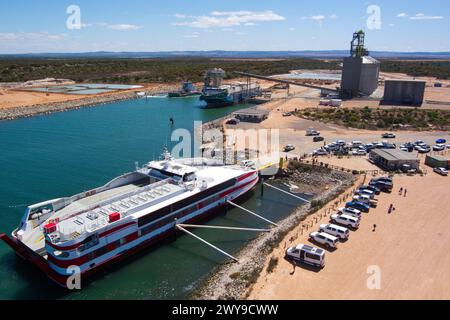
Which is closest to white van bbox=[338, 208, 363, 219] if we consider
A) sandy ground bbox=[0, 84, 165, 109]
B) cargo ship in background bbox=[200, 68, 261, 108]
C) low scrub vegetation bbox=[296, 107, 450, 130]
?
low scrub vegetation bbox=[296, 107, 450, 130]

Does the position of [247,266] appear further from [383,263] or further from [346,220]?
[346,220]

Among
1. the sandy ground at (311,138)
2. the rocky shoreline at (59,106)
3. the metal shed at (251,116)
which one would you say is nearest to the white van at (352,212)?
the sandy ground at (311,138)

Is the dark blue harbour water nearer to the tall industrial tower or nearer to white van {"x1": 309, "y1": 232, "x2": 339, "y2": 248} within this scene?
white van {"x1": 309, "y1": 232, "x2": 339, "y2": 248}

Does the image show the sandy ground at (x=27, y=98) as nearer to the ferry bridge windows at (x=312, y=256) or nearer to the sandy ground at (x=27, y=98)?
the sandy ground at (x=27, y=98)

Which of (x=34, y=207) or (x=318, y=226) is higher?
(x=34, y=207)

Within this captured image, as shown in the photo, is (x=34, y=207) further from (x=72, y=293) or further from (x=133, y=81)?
(x=133, y=81)
